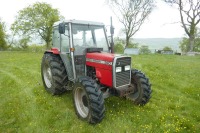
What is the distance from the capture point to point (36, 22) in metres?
33.1

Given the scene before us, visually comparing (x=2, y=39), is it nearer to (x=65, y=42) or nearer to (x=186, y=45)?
(x=65, y=42)

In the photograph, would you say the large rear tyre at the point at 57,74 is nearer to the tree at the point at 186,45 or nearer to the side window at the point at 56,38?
the side window at the point at 56,38

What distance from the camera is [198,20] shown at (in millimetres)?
27484

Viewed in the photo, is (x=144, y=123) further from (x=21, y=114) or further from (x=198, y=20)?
(x=198, y=20)

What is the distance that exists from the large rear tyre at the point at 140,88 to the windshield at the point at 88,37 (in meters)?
1.20

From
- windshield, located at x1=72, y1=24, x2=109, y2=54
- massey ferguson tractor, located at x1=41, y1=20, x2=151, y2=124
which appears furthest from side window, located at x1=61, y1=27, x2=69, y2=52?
windshield, located at x1=72, y1=24, x2=109, y2=54

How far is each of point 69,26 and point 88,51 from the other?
0.84 m

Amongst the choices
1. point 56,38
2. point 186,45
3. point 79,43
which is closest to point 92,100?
point 79,43

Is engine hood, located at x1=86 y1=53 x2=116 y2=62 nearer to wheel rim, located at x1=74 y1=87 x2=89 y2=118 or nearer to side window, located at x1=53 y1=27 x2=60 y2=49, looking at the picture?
wheel rim, located at x1=74 y1=87 x2=89 y2=118

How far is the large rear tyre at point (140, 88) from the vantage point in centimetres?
533

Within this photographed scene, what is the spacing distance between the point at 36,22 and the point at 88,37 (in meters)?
29.8

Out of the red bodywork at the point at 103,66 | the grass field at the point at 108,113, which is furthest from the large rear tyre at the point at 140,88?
the red bodywork at the point at 103,66

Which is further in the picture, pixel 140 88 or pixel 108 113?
pixel 140 88

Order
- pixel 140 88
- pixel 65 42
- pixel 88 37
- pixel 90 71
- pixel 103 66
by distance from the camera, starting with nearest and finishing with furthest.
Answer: pixel 103 66 < pixel 140 88 < pixel 90 71 < pixel 88 37 < pixel 65 42
